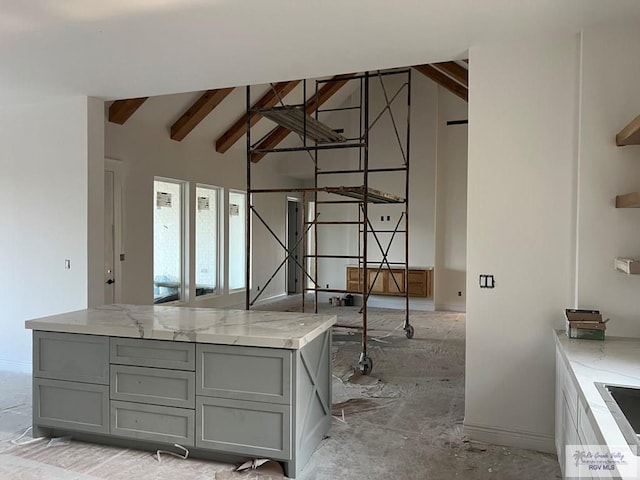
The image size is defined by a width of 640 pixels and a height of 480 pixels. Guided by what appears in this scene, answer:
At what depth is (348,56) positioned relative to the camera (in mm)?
3297

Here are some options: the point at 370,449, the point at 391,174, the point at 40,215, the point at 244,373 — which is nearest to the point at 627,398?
the point at 370,449

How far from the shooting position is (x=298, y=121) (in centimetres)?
448

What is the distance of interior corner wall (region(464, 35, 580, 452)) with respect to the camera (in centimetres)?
287

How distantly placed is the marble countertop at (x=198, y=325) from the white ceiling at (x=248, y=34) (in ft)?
5.84

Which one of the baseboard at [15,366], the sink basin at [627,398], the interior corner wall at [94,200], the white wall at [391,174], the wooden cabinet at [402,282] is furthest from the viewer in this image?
the white wall at [391,174]

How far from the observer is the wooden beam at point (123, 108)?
555 cm

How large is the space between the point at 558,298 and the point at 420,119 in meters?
6.32

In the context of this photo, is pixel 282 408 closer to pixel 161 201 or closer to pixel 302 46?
pixel 302 46

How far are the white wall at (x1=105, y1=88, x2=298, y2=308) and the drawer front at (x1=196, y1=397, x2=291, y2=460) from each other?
3.85 m

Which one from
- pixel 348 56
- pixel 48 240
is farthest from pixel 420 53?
pixel 48 240

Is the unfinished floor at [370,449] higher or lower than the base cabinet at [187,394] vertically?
lower

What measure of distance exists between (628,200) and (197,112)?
545 centimetres

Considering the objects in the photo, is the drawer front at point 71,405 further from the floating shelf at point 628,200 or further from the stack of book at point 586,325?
the floating shelf at point 628,200

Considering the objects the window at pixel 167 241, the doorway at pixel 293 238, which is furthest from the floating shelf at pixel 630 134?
the doorway at pixel 293 238
